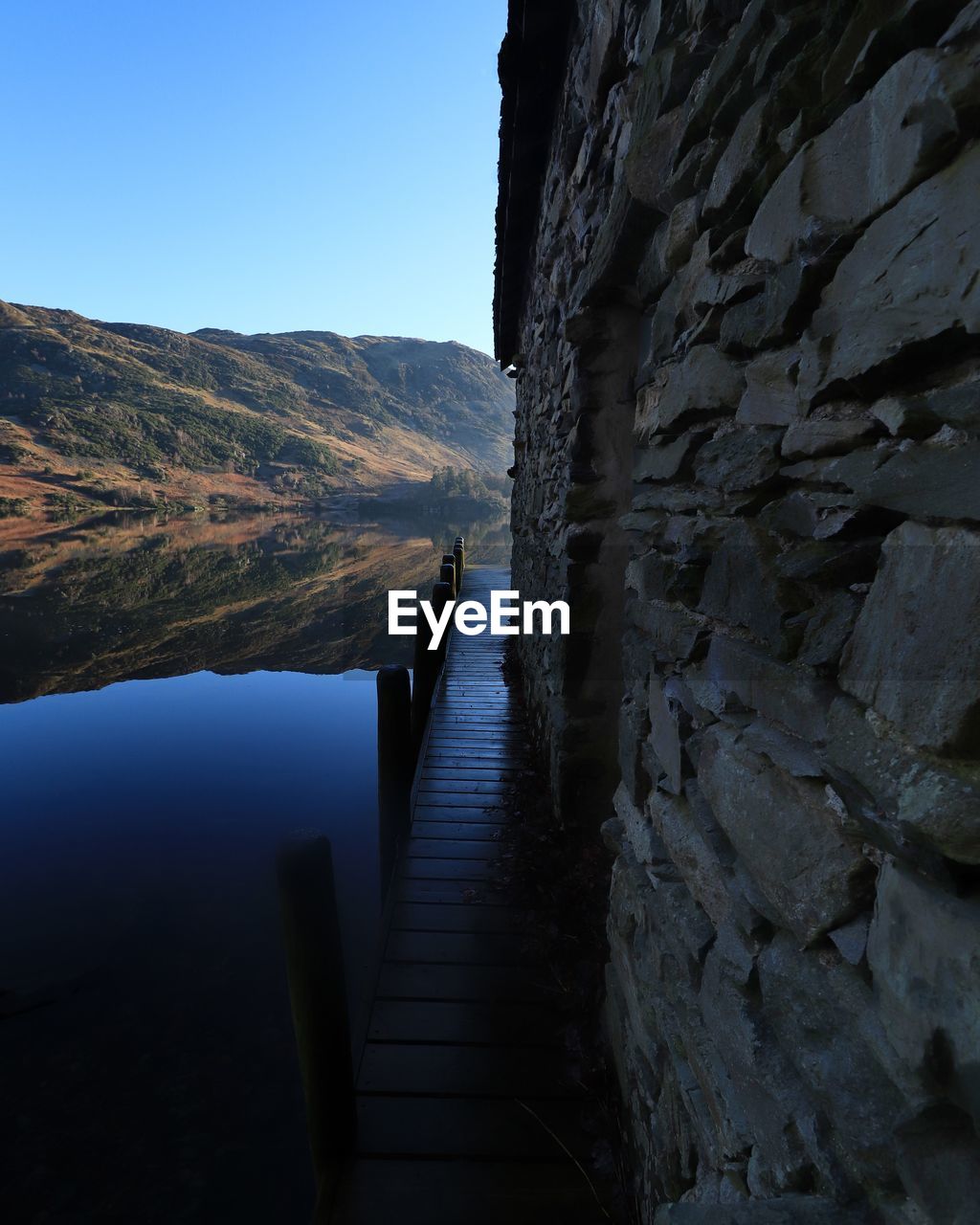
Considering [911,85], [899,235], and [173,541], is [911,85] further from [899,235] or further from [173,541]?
[173,541]

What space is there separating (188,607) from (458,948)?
15502mm

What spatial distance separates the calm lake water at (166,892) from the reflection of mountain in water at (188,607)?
0.34 ft

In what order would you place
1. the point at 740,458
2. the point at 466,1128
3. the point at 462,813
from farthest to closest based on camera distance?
the point at 462,813
the point at 466,1128
the point at 740,458

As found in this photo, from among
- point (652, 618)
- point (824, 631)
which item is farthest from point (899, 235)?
point (652, 618)

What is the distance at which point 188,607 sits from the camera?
16453mm

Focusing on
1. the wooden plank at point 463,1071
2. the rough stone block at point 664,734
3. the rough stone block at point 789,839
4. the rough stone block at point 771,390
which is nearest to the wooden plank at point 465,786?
the wooden plank at point 463,1071

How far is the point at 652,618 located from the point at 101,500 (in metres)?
47.5

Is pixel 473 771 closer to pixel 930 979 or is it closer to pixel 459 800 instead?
pixel 459 800

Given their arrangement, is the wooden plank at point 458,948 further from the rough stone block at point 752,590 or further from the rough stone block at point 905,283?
the rough stone block at point 905,283

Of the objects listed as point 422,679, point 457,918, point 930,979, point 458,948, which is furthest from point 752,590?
point 422,679

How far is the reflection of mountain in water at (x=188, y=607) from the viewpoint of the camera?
38.5 ft

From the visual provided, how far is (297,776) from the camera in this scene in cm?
760

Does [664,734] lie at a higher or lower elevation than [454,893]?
higher

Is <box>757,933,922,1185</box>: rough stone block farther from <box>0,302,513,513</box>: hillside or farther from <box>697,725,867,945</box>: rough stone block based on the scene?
<box>0,302,513,513</box>: hillside
